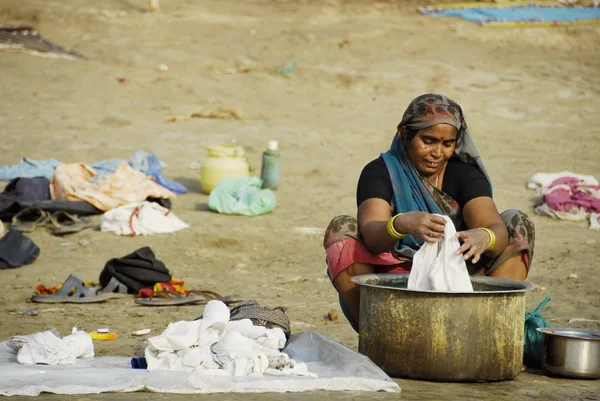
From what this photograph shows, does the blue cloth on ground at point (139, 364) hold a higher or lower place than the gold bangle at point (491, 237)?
lower

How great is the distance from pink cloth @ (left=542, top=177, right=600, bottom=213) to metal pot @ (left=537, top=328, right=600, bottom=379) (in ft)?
16.9

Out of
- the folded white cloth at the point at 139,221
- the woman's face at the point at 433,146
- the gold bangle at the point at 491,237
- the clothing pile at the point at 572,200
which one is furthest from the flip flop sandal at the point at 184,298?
the clothing pile at the point at 572,200

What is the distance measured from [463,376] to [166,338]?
1.19 metres

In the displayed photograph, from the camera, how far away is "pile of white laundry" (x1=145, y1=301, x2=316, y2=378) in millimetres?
3699

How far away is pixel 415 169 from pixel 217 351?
46.5 inches

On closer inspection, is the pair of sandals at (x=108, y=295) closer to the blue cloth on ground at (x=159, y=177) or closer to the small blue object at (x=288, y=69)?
the blue cloth on ground at (x=159, y=177)

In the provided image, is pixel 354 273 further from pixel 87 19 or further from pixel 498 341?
pixel 87 19

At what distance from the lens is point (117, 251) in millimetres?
7742

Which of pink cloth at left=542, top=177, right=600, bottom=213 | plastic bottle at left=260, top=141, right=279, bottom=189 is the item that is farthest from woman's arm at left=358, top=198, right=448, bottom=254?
plastic bottle at left=260, top=141, right=279, bottom=189

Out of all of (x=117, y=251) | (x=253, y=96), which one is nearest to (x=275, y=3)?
(x=253, y=96)

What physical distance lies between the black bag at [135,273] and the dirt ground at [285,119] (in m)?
0.39

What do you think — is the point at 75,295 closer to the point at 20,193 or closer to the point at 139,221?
the point at 139,221

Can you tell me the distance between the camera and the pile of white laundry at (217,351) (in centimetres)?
370

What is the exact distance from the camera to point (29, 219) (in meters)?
8.47
